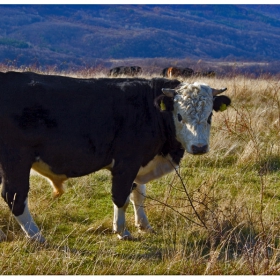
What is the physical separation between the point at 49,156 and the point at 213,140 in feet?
14.0

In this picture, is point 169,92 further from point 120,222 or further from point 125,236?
point 125,236

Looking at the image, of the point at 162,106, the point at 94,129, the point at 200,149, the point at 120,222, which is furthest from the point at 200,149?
the point at 120,222

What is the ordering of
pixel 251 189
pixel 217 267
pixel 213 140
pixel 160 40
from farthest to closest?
pixel 160 40, pixel 213 140, pixel 251 189, pixel 217 267

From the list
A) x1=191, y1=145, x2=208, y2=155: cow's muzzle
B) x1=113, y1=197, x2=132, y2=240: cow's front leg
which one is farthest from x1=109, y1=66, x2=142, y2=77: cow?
x1=191, y1=145, x2=208, y2=155: cow's muzzle

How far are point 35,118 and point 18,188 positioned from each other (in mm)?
738

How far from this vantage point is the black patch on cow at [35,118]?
5.08m

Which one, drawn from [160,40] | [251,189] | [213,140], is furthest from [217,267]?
[160,40]

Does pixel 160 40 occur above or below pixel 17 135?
below

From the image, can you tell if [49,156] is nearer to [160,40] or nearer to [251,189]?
[251,189]

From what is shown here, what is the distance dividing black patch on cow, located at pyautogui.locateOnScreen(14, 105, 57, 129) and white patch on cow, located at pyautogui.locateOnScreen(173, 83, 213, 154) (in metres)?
1.36

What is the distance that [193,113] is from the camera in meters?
5.40

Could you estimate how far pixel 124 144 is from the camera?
17.8 feet

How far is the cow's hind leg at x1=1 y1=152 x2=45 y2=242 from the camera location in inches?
200

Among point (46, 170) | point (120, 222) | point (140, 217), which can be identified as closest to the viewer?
point (46, 170)
